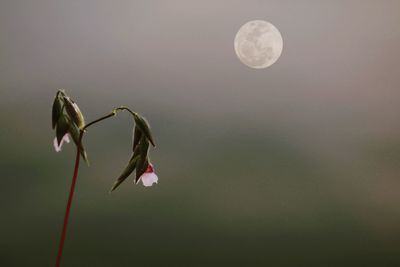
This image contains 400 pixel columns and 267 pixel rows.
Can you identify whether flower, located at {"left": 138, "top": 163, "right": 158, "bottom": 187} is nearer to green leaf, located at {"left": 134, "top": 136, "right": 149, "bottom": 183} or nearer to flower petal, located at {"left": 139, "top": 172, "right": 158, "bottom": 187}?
flower petal, located at {"left": 139, "top": 172, "right": 158, "bottom": 187}

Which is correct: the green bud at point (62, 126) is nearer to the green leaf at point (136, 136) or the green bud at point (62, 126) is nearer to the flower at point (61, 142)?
the flower at point (61, 142)

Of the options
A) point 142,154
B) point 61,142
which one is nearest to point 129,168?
point 142,154

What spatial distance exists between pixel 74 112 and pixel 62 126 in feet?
0.15

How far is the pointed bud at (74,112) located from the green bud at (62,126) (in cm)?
2

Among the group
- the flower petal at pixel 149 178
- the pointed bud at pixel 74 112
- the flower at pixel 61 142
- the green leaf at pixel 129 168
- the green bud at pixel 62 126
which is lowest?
the flower petal at pixel 149 178

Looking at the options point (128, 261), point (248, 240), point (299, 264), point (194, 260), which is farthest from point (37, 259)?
point (299, 264)

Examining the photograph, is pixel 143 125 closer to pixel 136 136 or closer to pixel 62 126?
pixel 136 136

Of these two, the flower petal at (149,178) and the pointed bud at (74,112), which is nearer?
the pointed bud at (74,112)

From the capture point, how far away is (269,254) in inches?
386

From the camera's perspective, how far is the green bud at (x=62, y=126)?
1378mm

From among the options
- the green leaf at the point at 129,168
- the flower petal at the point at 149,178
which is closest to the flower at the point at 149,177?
the flower petal at the point at 149,178

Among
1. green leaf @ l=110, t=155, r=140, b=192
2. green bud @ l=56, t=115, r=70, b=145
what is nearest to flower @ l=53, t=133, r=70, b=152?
green bud @ l=56, t=115, r=70, b=145

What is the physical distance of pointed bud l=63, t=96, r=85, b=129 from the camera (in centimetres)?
138

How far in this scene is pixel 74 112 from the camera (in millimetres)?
1381
